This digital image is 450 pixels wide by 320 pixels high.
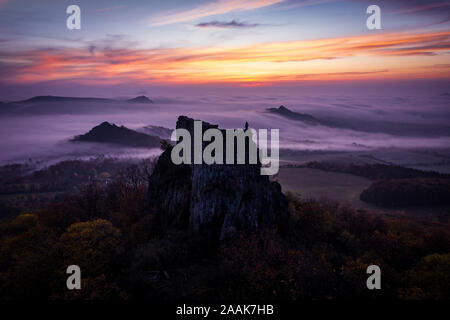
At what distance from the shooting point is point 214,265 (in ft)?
78.6

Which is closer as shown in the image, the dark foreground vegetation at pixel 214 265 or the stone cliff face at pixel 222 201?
the dark foreground vegetation at pixel 214 265

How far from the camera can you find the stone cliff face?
88.3 feet

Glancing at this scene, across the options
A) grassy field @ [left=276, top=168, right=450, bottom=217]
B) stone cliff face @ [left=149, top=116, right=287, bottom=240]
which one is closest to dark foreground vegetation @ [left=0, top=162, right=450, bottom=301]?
stone cliff face @ [left=149, top=116, right=287, bottom=240]

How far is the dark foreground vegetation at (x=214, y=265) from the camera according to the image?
66.6 feet

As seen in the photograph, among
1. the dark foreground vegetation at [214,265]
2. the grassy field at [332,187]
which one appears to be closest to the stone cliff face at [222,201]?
the dark foreground vegetation at [214,265]

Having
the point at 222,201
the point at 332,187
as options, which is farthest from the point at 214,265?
the point at 332,187

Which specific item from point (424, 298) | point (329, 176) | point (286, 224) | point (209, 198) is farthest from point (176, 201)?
point (329, 176)

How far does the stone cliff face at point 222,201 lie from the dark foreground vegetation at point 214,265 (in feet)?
4.56

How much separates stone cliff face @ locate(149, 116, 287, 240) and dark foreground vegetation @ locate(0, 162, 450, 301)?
4.56 ft

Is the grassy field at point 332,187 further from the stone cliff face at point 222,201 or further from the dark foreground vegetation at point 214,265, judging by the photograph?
the stone cliff face at point 222,201

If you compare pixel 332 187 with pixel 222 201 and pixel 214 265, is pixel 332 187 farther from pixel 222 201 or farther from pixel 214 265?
pixel 214 265

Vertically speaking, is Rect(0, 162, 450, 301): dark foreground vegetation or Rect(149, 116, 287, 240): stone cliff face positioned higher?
Rect(149, 116, 287, 240): stone cliff face

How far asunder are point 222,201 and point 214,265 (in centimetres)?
563

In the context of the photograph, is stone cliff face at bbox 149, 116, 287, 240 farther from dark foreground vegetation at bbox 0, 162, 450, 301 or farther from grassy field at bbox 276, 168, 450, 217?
grassy field at bbox 276, 168, 450, 217
